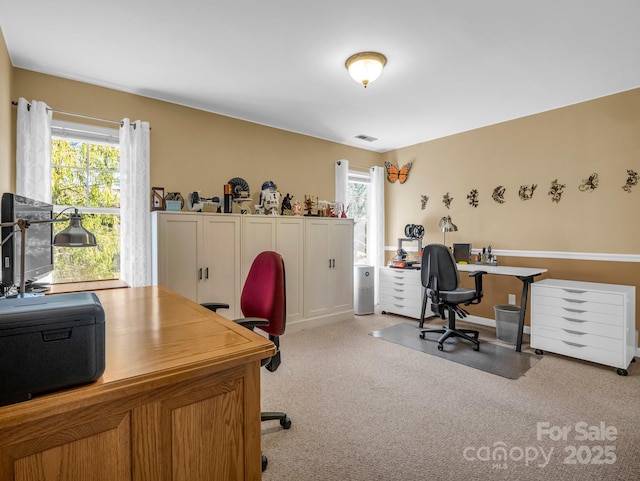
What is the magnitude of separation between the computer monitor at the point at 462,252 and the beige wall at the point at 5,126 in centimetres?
455

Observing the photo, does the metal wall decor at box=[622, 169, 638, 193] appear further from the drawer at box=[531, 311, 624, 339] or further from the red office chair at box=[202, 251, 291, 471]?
the red office chair at box=[202, 251, 291, 471]

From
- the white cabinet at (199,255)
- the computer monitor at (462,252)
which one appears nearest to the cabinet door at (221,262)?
the white cabinet at (199,255)

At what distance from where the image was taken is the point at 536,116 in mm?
3916

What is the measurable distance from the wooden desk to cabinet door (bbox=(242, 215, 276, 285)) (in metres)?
2.38

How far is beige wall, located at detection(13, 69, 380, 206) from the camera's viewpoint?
3096mm

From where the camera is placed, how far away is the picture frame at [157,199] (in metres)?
3.42

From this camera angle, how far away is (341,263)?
4578 millimetres

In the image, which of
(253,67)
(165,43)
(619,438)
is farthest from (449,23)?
(619,438)

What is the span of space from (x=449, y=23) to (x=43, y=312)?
2701 millimetres

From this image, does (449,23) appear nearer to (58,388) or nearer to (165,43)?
(165,43)

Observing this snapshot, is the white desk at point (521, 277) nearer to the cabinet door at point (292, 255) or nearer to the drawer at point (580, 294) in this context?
the drawer at point (580, 294)

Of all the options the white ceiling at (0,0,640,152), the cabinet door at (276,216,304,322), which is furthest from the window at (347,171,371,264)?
the white ceiling at (0,0,640,152)

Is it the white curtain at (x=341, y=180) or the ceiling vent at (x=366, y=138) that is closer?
the ceiling vent at (x=366, y=138)

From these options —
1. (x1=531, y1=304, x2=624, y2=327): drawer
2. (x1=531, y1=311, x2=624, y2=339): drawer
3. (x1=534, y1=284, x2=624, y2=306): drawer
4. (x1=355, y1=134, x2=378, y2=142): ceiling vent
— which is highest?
(x1=355, y1=134, x2=378, y2=142): ceiling vent
